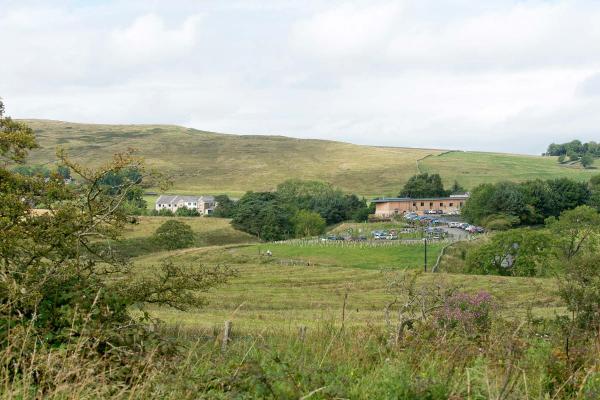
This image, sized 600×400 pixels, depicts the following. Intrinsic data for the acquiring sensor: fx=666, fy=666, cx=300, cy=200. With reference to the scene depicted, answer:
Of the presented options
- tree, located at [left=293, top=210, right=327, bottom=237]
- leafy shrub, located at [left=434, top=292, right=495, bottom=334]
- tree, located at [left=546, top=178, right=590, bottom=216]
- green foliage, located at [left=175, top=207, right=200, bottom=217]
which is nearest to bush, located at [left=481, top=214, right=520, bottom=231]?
tree, located at [left=546, top=178, right=590, bottom=216]

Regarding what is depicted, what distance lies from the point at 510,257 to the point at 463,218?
4747 cm

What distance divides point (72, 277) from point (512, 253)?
7954cm

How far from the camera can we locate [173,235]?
96.3 metres

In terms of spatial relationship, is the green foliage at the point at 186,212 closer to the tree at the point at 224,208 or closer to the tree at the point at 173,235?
the tree at the point at 224,208

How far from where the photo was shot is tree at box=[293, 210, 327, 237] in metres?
118

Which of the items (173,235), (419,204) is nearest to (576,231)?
(173,235)

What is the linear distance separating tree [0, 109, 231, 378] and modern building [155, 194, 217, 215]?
5112 inches

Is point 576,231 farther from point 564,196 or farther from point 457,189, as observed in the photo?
point 457,189

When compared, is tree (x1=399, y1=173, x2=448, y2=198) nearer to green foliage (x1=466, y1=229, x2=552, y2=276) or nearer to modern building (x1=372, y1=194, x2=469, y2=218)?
modern building (x1=372, y1=194, x2=469, y2=218)

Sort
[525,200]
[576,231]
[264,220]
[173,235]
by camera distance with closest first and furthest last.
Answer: [576,231]
[173,235]
[525,200]
[264,220]

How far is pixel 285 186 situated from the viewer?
155m

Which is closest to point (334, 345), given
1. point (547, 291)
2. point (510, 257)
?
point (547, 291)

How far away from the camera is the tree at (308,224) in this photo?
118 metres

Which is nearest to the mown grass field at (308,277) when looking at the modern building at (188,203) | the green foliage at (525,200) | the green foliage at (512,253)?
the green foliage at (512,253)
